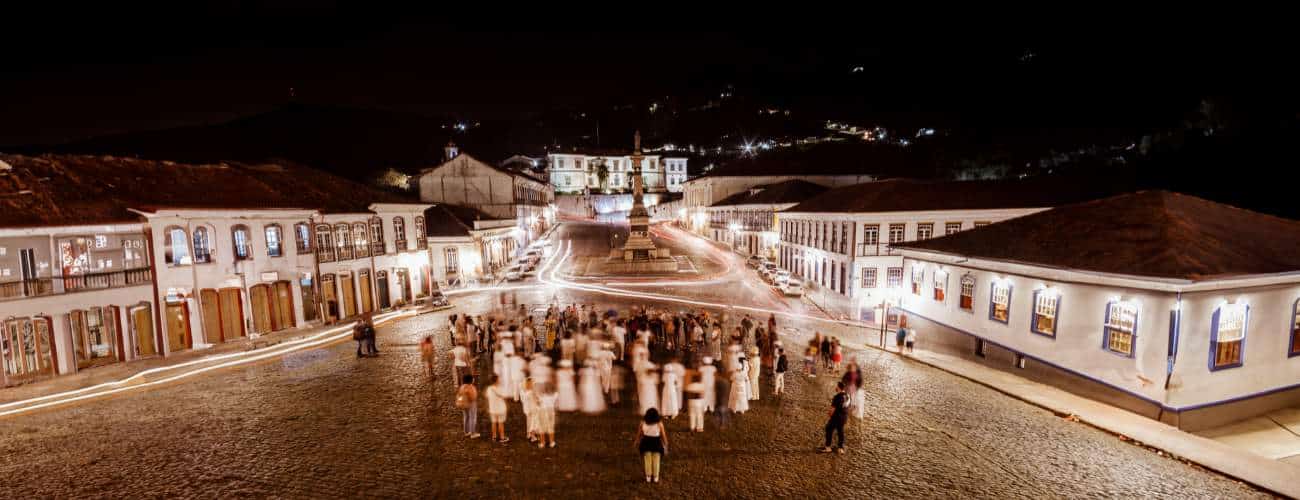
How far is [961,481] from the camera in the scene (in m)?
9.12

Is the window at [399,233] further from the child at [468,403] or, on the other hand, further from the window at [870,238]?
the window at [870,238]

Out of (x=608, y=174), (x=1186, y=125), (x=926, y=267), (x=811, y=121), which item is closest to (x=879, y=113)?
(x=811, y=121)

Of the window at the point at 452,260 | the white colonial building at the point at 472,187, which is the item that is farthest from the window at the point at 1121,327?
the white colonial building at the point at 472,187

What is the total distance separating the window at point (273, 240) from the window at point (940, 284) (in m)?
26.9

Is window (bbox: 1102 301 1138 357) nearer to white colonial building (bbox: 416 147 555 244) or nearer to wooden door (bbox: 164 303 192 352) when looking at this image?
wooden door (bbox: 164 303 192 352)

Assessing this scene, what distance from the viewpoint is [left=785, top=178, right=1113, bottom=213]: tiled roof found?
106 ft

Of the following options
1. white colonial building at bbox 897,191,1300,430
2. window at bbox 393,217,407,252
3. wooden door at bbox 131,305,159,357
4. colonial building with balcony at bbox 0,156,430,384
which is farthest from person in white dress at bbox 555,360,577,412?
window at bbox 393,217,407,252

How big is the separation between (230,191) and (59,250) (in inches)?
239

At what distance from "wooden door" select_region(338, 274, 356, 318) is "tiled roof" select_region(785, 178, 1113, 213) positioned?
93.4 feet

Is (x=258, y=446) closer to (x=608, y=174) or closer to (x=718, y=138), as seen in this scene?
(x=608, y=174)

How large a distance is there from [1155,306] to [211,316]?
Answer: 2985 cm

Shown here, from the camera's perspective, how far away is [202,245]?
20000mm

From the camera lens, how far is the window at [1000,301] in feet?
53.3

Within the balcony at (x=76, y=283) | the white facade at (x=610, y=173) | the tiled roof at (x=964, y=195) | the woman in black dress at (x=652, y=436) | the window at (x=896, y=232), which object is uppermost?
the white facade at (x=610, y=173)
